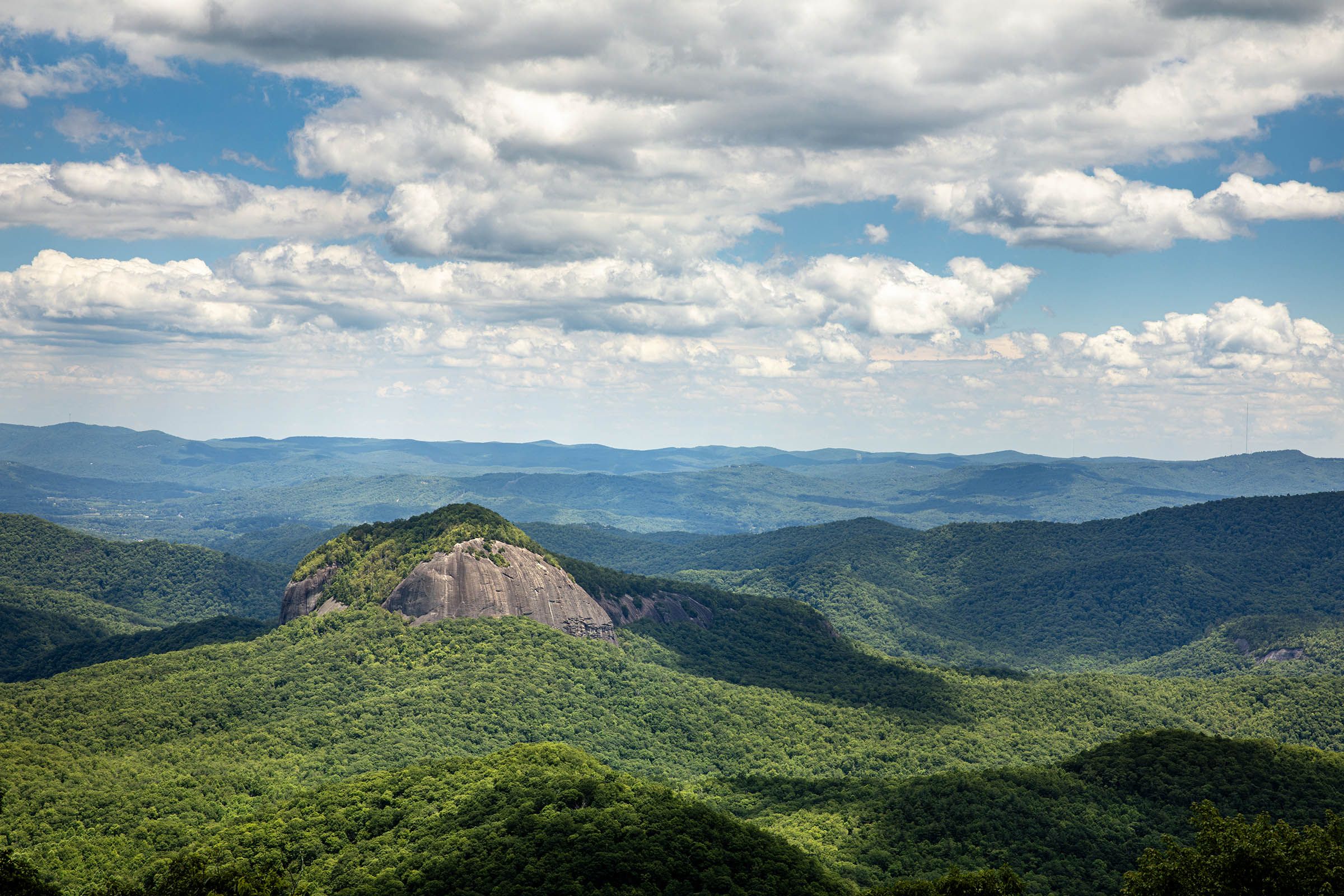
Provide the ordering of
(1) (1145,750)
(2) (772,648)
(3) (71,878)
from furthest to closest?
(2) (772,648)
(1) (1145,750)
(3) (71,878)

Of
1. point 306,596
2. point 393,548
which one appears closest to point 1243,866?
point 393,548

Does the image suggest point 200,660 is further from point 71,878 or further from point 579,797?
point 579,797

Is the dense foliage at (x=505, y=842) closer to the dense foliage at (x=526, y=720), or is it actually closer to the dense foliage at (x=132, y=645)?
the dense foliage at (x=526, y=720)

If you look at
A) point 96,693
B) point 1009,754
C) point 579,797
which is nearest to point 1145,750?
point 1009,754

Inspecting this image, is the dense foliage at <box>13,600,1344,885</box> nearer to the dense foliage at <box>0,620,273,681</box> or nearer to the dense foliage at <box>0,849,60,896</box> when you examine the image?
the dense foliage at <box>0,849,60,896</box>

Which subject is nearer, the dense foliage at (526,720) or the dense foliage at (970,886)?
the dense foliage at (970,886)

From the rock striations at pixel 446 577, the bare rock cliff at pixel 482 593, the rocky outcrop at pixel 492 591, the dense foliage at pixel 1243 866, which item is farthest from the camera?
the rock striations at pixel 446 577

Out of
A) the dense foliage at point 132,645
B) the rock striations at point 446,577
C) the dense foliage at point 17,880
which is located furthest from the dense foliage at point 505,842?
the dense foliage at point 132,645

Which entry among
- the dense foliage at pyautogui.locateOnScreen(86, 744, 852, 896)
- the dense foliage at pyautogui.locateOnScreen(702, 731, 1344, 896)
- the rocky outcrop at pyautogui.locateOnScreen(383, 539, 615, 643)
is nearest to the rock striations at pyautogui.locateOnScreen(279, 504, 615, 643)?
the rocky outcrop at pyautogui.locateOnScreen(383, 539, 615, 643)
